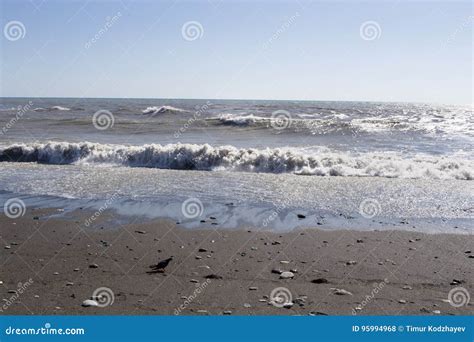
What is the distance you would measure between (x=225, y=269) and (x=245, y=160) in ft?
29.8

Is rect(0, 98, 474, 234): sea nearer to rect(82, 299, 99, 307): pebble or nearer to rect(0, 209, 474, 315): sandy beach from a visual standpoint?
rect(0, 209, 474, 315): sandy beach

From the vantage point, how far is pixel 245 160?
14281 mm

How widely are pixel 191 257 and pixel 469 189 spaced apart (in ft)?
26.3

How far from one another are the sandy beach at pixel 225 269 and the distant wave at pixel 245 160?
6.47 m

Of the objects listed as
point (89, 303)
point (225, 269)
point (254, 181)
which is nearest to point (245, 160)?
point (254, 181)

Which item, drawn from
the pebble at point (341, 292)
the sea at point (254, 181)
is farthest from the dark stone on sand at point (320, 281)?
the sea at point (254, 181)

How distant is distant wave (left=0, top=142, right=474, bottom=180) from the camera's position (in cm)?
1296

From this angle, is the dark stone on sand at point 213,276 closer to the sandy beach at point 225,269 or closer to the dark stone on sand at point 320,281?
the sandy beach at point 225,269

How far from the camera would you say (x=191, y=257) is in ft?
19.0

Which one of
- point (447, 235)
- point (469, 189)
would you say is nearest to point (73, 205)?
point (447, 235)

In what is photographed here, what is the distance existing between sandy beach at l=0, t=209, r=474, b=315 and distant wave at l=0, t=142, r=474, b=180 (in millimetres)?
6468

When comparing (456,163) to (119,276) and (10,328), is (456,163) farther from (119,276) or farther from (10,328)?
(10,328)

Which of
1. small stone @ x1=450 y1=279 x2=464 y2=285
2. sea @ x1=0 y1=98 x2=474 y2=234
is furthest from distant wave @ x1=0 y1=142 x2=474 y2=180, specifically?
small stone @ x1=450 y1=279 x2=464 y2=285

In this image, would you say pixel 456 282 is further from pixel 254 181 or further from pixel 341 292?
pixel 254 181
